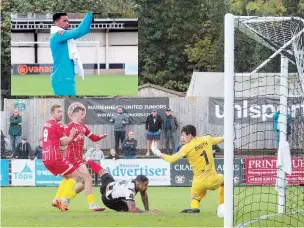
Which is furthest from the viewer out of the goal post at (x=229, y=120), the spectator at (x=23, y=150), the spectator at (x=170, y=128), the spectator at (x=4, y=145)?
the spectator at (x=170, y=128)

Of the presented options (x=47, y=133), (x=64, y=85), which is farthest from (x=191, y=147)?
(x=64, y=85)

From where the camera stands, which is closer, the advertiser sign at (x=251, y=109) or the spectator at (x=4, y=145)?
the spectator at (x=4, y=145)

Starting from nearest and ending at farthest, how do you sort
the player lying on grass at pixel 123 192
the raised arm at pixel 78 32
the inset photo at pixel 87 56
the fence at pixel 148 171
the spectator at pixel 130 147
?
the player lying on grass at pixel 123 192 < the raised arm at pixel 78 32 < the inset photo at pixel 87 56 < the fence at pixel 148 171 < the spectator at pixel 130 147

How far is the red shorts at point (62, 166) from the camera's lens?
16.4m

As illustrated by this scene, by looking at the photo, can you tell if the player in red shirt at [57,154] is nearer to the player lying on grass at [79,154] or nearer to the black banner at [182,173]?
the player lying on grass at [79,154]

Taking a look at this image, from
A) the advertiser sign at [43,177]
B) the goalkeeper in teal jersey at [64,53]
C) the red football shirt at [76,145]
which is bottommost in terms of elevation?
the advertiser sign at [43,177]

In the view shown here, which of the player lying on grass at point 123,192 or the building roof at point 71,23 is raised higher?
the building roof at point 71,23

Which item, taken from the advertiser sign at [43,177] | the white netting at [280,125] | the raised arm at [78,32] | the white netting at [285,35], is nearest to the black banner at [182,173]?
the white netting at [280,125]

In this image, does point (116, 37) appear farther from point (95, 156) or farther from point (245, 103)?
point (245, 103)

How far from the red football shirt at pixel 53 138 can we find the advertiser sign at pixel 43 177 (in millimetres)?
10865

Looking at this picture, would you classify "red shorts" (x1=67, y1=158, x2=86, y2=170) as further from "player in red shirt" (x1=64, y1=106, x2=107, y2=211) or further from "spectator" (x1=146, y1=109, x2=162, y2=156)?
"spectator" (x1=146, y1=109, x2=162, y2=156)

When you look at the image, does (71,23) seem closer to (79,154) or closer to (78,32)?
(78,32)

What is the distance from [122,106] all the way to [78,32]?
47.1 ft

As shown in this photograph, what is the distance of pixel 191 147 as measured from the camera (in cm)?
1593
